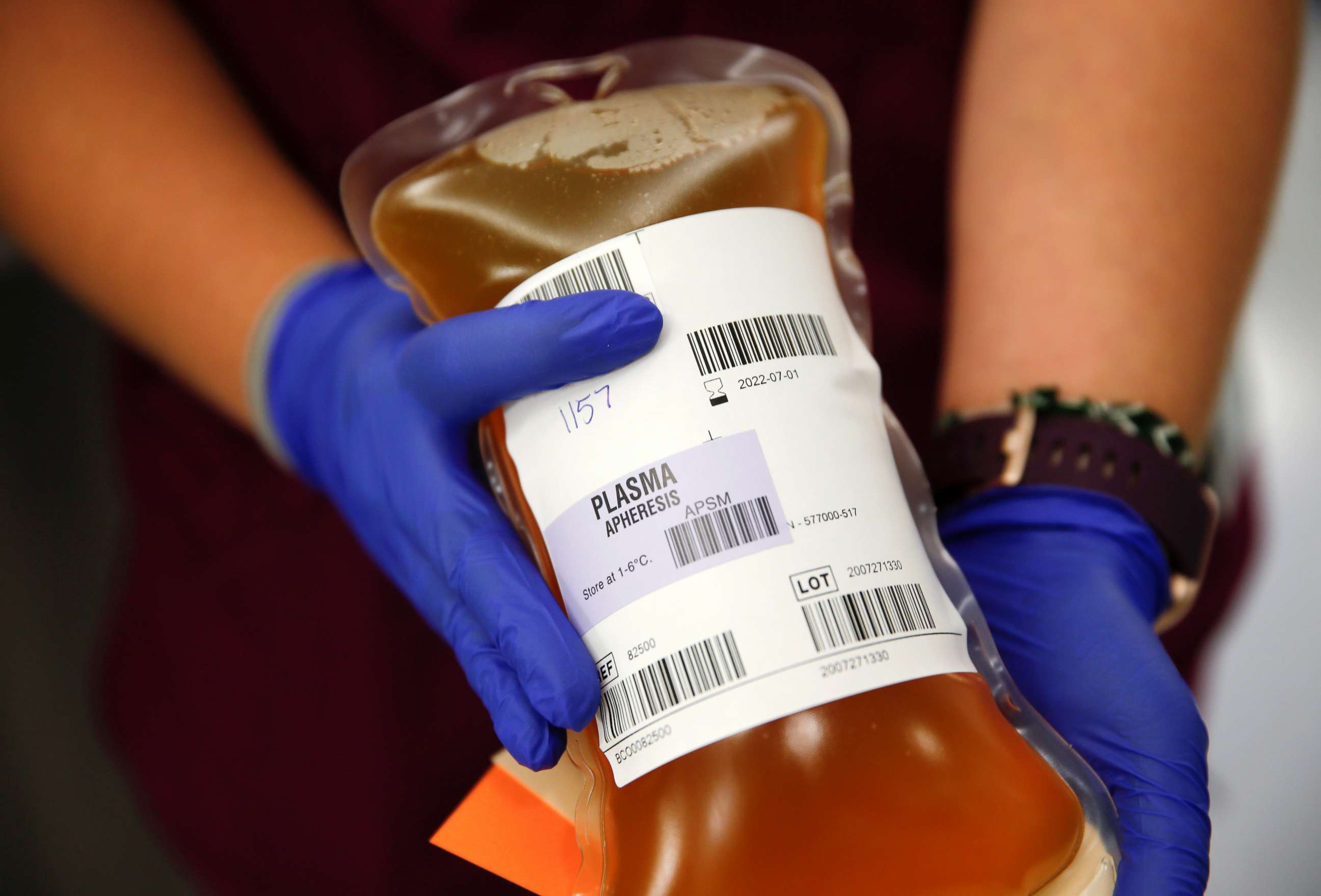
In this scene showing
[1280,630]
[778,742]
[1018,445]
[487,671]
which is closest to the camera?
[778,742]

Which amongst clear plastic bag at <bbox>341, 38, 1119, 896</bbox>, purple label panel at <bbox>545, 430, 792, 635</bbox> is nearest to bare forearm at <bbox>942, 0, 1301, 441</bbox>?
clear plastic bag at <bbox>341, 38, 1119, 896</bbox>

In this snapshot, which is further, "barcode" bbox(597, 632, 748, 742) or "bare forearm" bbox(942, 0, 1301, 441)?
"bare forearm" bbox(942, 0, 1301, 441)

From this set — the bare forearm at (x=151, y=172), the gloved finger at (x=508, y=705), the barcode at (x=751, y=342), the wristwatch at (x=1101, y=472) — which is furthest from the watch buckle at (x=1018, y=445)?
the bare forearm at (x=151, y=172)

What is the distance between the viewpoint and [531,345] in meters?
0.41

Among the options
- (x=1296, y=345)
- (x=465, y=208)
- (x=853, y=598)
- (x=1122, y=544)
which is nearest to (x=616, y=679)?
(x=853, y=598)

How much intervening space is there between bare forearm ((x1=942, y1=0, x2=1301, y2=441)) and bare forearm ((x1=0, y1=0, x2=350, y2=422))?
60 centimetres

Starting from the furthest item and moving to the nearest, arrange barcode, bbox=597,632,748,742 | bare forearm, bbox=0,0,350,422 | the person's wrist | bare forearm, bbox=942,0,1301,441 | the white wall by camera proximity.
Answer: the white wall < bare forearm, bbox=0,0,350,422 < bare forearm, bbox=942,0,1301,441 < the person's wrist < barcode, bbox=597,632,748,742

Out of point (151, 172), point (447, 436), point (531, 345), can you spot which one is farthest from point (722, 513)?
point (151, 172)

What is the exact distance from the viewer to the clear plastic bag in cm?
38

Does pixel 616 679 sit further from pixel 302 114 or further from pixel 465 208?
pixel 302 114

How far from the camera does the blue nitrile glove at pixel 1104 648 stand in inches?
17.9

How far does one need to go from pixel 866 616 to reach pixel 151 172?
2.45ft

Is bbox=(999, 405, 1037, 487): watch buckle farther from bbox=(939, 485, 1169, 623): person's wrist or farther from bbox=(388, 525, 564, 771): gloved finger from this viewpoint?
bbox=(388, 525, 564, 771): gloved finger

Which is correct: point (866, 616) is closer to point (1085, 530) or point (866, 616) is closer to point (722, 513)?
point (722, 513)
